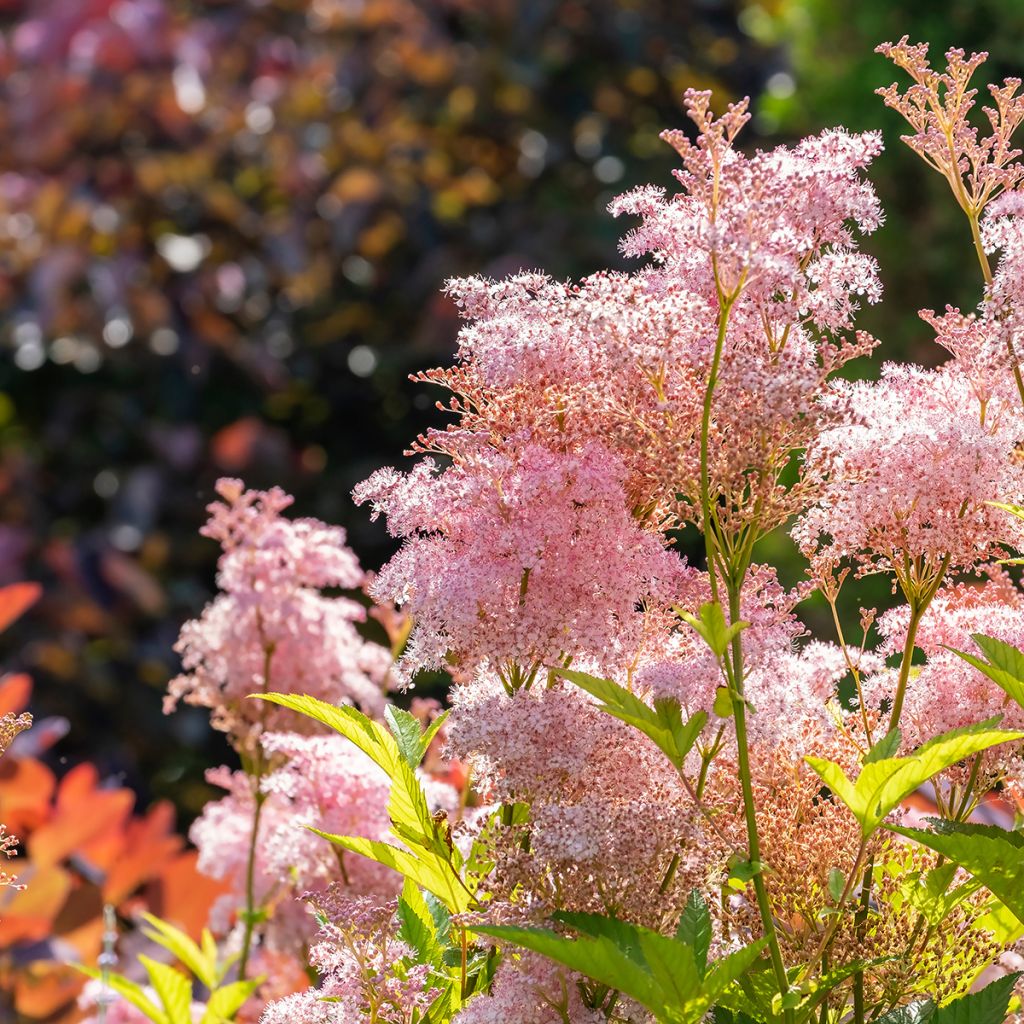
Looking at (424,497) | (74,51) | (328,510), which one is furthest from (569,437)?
(74,51)

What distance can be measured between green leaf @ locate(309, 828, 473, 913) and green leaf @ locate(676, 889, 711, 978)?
0.16 meters

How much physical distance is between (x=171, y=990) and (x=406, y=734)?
0.41 m

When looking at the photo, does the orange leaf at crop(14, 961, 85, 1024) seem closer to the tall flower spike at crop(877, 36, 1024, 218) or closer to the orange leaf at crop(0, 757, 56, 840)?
the orange leaf at crop(0, 757, 56, 840)

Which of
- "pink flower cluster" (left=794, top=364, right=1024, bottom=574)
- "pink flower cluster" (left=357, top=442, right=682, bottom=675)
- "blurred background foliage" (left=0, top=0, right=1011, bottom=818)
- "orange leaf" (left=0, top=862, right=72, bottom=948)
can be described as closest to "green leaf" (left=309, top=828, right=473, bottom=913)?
"pink flower cluster" (left=357, top=442, right=682, bottom=675)

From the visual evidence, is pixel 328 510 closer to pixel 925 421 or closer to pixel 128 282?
pixel 128 282

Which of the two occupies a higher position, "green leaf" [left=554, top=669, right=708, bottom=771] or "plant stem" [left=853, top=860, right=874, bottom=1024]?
"green leaf" [left=554, top=669, right=708, bottom=771]

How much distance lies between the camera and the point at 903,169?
4.90m

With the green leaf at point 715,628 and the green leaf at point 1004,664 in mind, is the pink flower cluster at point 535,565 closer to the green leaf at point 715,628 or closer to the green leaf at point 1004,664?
the green leaf at point 715,628

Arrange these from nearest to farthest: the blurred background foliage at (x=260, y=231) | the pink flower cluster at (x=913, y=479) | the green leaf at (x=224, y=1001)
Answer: the pink flower cluster at (x=913, y=479)
the green leaf at (x=224, y=1001)
the blurred background foliage at (x=260, y=231)

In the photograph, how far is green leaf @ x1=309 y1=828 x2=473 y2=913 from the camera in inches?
40.4

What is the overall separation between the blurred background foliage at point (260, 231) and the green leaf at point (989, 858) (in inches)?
83.9

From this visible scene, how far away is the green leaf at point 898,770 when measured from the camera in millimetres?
842

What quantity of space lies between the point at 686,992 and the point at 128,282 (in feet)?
9.48

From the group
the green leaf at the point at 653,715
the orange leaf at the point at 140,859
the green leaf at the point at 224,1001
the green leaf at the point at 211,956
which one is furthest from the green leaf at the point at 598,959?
the orange leaf at the point at 140,859
